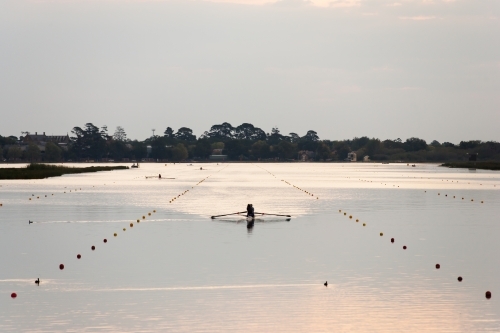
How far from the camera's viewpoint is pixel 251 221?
3944 cm

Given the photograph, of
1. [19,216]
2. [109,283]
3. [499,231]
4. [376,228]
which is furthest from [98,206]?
[109,283]

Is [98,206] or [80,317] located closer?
[80,317]

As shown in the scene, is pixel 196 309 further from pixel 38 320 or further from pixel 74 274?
pixel 74 274

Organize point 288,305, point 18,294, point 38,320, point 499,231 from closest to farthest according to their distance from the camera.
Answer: point 38,320
point 288,305
point 18,294
point 499,231

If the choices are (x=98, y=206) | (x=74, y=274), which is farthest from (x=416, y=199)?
(x=74, y=274)

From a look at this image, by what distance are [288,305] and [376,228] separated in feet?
61.2

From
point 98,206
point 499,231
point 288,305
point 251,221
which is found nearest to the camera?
point 288,305

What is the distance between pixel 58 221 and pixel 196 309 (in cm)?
2293

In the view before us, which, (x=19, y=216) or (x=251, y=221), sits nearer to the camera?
(x=251, y=221)

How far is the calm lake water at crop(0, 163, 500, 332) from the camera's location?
17.6 metres

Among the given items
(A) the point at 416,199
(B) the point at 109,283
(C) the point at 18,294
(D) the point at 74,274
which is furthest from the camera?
(A) the point at 416,199

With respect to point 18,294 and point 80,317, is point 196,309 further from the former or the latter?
point 18,294

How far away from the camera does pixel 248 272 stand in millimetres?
23719

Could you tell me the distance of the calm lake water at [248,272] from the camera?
1762cm
